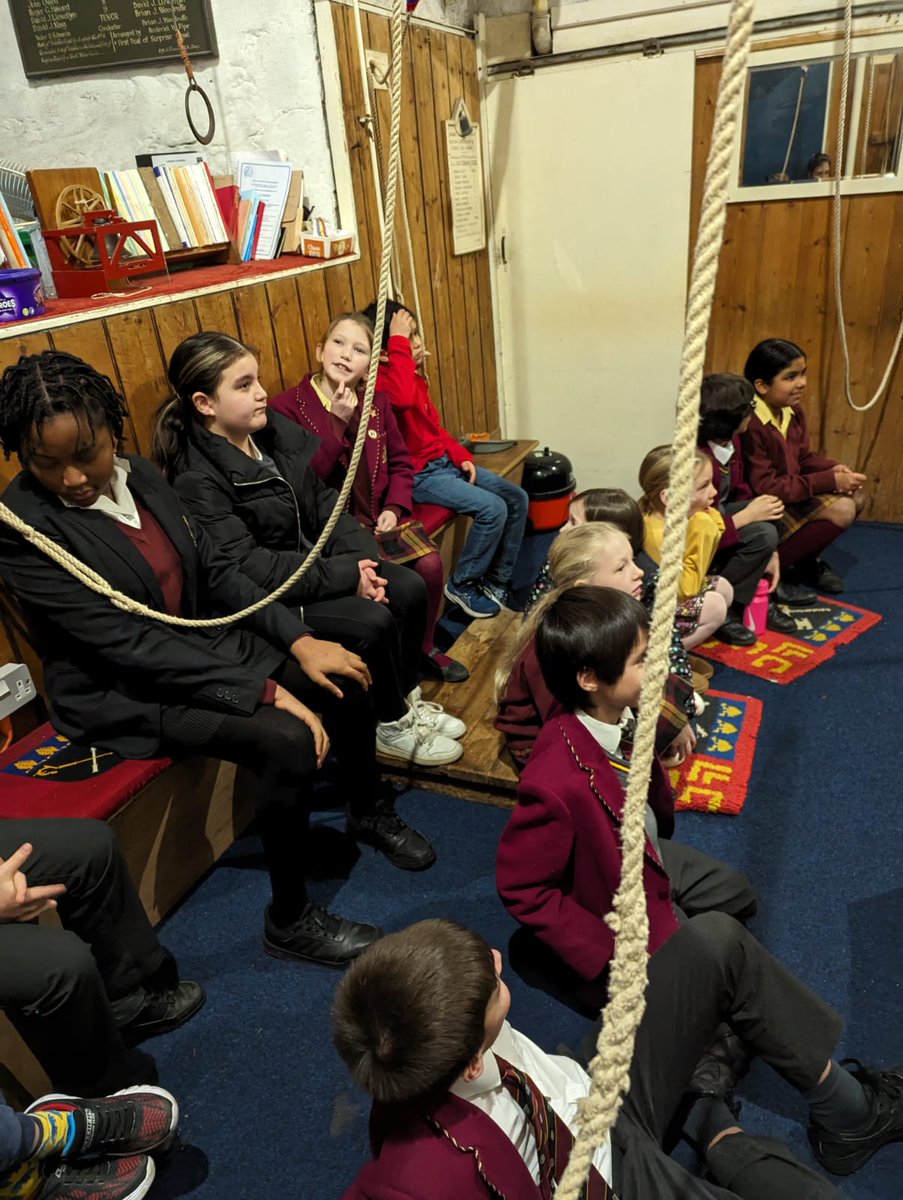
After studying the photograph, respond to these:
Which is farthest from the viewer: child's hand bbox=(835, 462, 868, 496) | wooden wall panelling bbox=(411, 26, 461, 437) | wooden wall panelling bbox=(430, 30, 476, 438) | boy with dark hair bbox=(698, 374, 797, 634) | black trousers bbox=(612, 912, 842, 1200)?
wooden wall panelling bbox=(430, 30, 476, 438)

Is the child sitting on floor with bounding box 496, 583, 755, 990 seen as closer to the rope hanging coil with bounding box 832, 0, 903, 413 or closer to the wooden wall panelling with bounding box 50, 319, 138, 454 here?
the wooden wall panelling with bounding box 50, 319, 138, 454

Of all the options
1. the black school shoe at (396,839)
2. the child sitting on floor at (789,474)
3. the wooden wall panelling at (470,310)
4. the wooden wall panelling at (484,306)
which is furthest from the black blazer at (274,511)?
the wooden wall panelling at (484,306)

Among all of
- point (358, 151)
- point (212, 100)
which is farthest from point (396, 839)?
point (212, 100)

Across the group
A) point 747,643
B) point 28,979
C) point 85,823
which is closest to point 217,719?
point 85,823

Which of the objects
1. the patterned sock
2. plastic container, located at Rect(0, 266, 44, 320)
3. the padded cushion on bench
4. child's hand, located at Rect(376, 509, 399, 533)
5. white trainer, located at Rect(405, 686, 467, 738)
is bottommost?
white trainer, located at Rect(405, 686, 467, 738)

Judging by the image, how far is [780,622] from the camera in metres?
2.96

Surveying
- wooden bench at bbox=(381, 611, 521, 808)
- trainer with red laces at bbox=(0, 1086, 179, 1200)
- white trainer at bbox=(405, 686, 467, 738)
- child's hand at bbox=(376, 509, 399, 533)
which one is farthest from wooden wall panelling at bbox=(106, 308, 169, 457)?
trainer with red laces at bbox=(0, 1086, 179, 1200)

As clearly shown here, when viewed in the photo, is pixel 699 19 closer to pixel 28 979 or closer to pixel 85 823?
pixel 85 823

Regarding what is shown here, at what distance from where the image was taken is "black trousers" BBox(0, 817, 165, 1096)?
1.31 metres

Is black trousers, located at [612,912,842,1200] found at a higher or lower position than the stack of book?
lower

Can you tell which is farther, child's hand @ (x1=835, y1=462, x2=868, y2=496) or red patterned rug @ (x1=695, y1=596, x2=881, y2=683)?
A: child's hand @ (x1=835, y1=462, x2=868, y2=496)

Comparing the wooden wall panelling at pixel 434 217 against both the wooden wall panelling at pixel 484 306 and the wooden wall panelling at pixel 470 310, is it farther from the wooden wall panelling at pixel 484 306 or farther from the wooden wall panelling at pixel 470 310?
the wooden wall panelling at pixel 484 306

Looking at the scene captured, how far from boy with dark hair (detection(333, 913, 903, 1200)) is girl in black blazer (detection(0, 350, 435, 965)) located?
2.59ft

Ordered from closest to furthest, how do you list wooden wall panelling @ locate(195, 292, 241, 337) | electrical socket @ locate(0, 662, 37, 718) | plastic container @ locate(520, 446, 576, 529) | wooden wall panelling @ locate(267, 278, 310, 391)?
electrical socket @ locate(0, 662, 37, 718), wooden wall panelling @ locate(195, 292, 241, 337), wooden wall panelling @ locate(267, 278, 310, 391), plastic container @ locate(520, 446, 576, 529)
